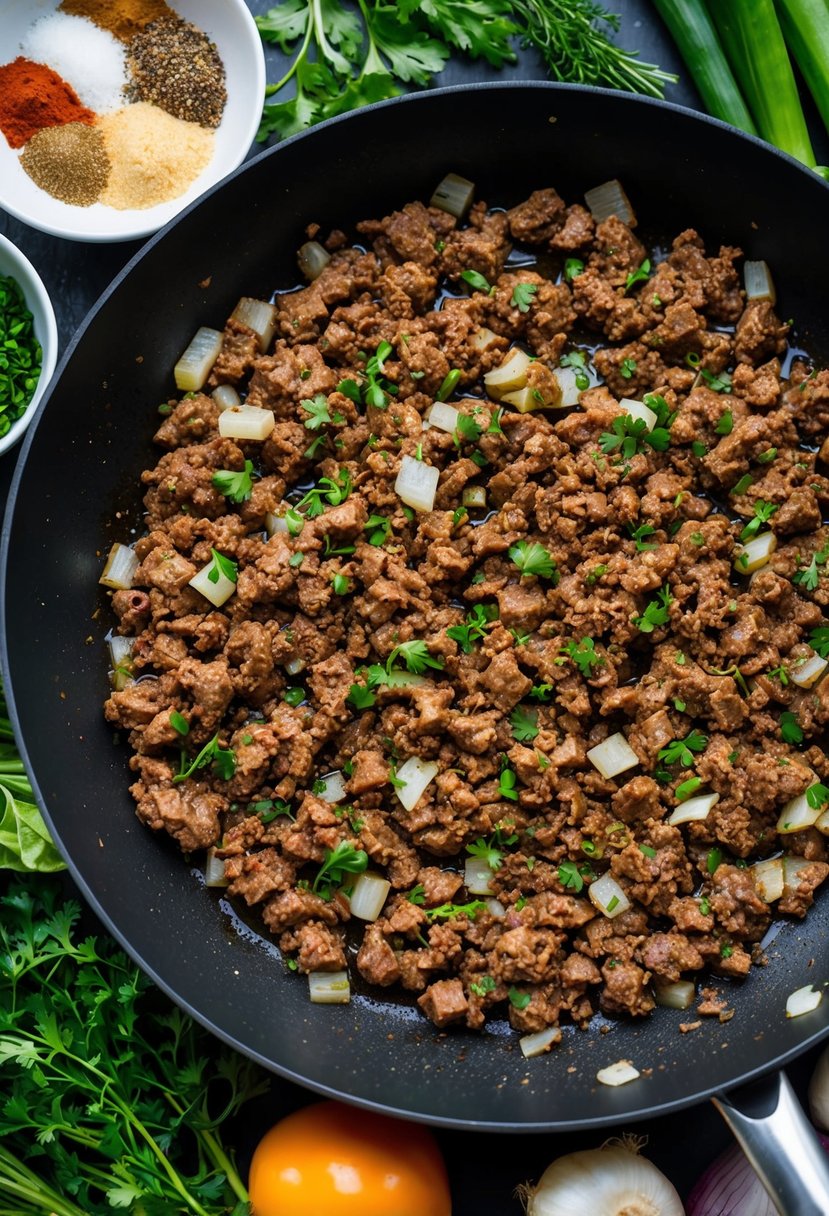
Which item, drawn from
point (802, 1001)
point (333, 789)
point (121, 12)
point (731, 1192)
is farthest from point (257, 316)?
point (731, 1192)

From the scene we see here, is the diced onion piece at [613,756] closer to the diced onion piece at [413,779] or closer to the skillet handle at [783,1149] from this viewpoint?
the diced onion piece at [413,779]

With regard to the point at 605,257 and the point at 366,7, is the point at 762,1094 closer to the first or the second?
the point at 605,257

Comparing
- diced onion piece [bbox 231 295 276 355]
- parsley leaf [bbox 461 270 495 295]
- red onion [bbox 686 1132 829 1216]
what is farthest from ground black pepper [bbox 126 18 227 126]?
red onion [bbox 686 1132 829 1216]

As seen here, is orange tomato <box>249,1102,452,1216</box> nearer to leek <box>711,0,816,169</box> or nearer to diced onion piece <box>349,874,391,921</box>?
diced onion piece <box>349,874,391,921</box>

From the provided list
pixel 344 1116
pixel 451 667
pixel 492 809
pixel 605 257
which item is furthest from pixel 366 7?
pixel 344 1116

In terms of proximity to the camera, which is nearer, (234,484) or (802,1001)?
(802,1001)

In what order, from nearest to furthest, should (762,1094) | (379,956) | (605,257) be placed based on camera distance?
(762,1094) → (379,956) → (605,257)

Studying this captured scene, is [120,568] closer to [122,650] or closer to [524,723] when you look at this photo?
[122,650]
